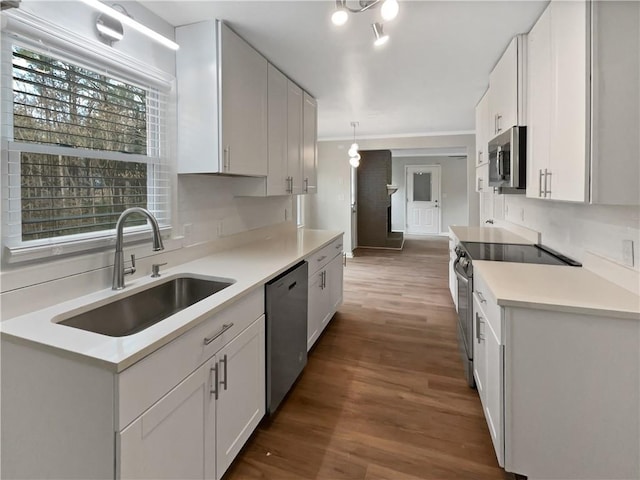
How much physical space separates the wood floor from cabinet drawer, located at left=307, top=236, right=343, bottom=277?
73 centimetres

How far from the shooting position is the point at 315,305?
110 inches

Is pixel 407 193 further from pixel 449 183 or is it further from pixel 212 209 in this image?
pixel 212 209

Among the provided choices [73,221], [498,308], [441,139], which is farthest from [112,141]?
[441,139]

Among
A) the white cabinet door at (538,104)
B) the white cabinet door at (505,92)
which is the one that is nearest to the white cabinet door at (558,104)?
the white cabinet door at (538,104)

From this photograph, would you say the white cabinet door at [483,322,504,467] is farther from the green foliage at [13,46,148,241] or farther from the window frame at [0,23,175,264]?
the green foliage at [13,46,148,241]

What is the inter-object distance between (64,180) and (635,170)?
97.3 inches

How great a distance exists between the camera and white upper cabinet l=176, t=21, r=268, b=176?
209 cm

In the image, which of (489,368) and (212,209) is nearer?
(489,368)

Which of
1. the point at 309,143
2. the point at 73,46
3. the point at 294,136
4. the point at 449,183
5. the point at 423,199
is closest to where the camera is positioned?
the point at 73,46

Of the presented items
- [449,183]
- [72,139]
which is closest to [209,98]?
[72,139]

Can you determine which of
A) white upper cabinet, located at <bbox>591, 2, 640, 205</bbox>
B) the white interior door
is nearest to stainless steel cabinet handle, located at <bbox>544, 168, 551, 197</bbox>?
white upper cabinet, located at <bbox>591, 2, 640, 205</bbox>

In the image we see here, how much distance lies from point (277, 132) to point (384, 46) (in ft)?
3.51

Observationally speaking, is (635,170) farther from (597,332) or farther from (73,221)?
(73,221)

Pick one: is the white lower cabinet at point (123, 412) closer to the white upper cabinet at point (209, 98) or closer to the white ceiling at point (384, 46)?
the white upper cabinet at point (209, 98)
